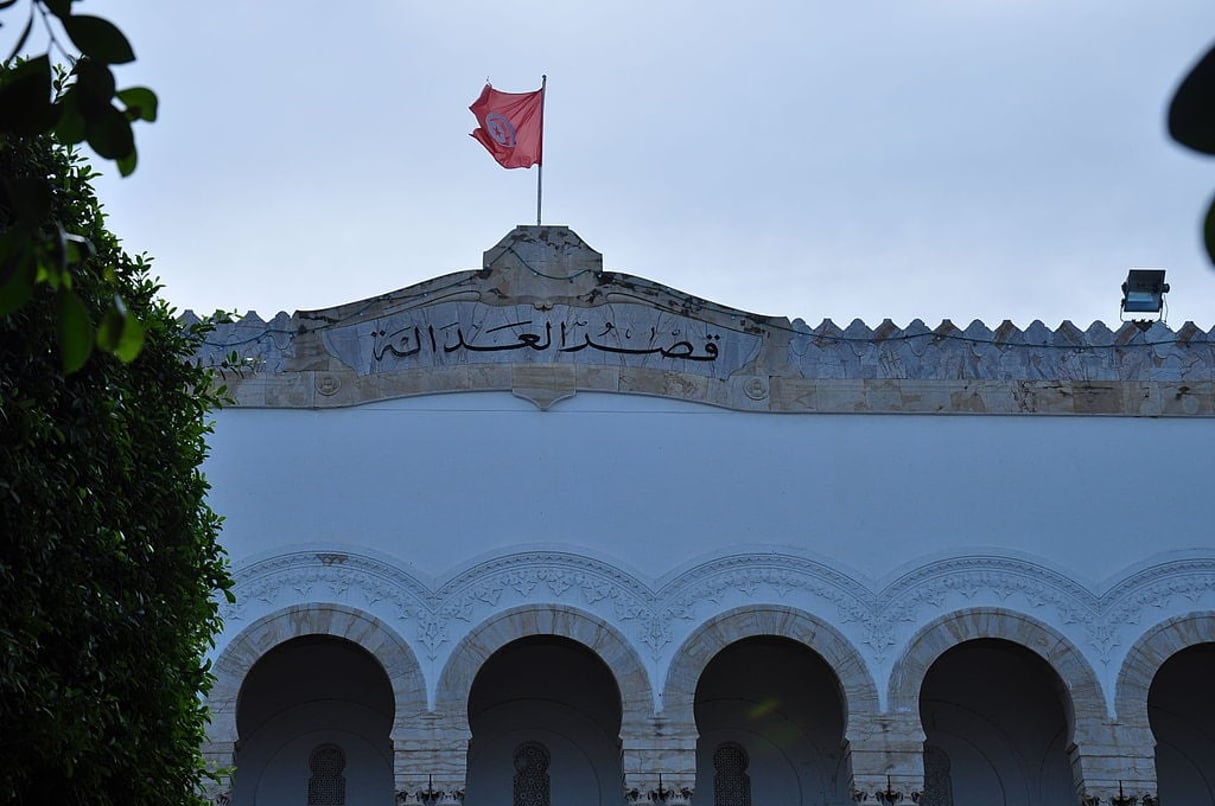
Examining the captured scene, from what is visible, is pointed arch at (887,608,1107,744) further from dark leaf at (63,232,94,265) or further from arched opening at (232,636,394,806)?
dark leaf at (63,232,94,265)

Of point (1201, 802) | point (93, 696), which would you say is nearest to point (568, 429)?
point (1201, 802)

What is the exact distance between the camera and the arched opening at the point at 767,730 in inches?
619

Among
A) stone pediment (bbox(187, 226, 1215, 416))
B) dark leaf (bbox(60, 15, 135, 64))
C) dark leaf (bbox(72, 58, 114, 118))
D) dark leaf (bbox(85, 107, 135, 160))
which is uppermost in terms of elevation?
stone pediment (bbox(187, 226, 1215, 416))

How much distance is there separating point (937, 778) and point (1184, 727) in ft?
7.71

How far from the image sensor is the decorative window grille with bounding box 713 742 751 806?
51.6 ft

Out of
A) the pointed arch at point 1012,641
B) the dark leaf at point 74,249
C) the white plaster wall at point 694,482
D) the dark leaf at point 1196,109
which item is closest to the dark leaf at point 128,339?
the dark leaf at point 74,249

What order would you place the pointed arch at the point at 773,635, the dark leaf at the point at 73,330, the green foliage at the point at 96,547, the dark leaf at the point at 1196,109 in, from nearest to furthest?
the dark leaf at the point at 1196,109
the dark leaf at the point at 73,330
the green foliage at the point at 96,547
the pointed arch at the point at 773,635

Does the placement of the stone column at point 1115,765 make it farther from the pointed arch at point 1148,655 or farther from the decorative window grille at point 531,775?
the decorative window grille at point 531,775

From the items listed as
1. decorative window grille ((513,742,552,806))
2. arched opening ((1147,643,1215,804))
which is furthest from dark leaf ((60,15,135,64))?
arched opening ((1147,643,1215,804))

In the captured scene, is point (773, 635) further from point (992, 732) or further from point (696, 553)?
point (992, 732)

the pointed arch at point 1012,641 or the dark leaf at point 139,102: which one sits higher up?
the pointed arch at point 1012,641

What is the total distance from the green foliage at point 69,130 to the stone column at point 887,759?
12.2 m

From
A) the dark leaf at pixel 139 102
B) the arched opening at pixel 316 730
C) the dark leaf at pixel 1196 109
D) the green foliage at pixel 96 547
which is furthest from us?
the arched opening at pixel 316 730

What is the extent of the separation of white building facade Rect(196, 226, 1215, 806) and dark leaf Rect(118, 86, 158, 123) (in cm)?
1183
